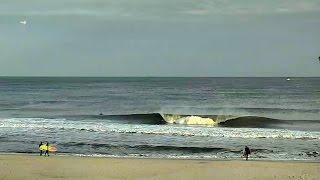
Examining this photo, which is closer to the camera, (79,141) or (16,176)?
(16,176)

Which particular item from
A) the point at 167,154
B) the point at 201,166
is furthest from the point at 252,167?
the point at 167,154

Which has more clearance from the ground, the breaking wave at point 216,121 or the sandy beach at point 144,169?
the breaking wave at point 216,121

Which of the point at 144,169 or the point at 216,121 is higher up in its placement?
the point at 216,121

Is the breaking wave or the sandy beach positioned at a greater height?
the breaking wave

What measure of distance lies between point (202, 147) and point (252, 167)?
23.1 ft

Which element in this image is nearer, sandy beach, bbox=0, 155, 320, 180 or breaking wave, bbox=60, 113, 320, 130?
sandy beach, bbox=0, 155, 320, 180

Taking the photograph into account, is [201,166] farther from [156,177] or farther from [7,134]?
[7,134]

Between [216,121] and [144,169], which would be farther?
[216,121]

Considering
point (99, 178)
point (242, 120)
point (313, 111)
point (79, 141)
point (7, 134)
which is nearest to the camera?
point (99, 178)

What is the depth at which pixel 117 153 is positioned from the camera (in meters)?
25.4

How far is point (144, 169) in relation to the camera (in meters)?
19.6

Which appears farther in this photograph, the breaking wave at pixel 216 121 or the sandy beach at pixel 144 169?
the breaking wave at pixel 216 121

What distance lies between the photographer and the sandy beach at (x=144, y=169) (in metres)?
18.2

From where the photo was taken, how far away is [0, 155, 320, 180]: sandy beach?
59.6 ft
